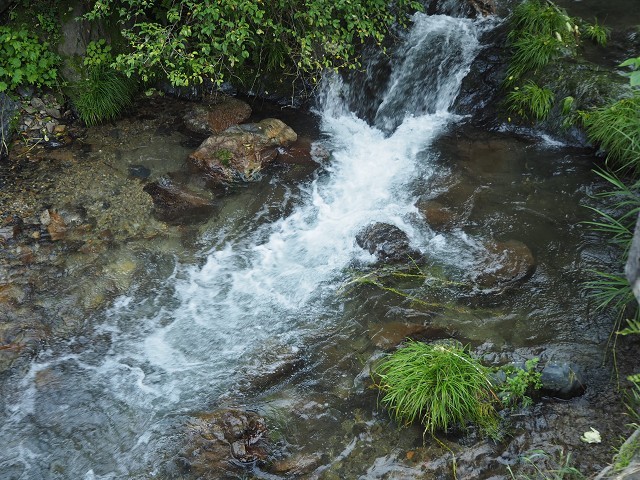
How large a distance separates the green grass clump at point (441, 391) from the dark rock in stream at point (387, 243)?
1.70 metres

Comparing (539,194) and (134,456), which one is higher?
(539,194)

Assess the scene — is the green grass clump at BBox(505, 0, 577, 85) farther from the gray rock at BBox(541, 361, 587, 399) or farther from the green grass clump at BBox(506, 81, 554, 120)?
the gray rock at BBox(541, 361, 587, 399)

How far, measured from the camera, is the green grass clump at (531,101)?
7832mm

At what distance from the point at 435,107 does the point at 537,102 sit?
63.4 inches

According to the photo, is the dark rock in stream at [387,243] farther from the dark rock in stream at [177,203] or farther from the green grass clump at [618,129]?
the green grass clump at [618,129]

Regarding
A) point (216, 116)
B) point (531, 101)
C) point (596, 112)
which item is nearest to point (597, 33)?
point (531, 101)

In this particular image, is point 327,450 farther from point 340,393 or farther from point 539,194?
point 539,194

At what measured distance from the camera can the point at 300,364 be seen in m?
5.27

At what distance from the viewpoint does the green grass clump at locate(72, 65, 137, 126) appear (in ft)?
26.6

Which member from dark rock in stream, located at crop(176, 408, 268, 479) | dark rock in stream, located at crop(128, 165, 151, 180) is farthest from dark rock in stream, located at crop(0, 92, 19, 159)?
dark rock in stream, located at crop(176, 408, 268, 479)

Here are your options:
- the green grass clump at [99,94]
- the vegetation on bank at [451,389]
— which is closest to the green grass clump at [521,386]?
the vegetation on bank at [451,389]

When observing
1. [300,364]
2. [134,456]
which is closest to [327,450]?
[300,364]

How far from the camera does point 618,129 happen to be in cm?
677

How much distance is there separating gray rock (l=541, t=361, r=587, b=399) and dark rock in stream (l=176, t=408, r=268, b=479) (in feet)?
8.11
